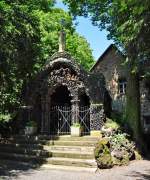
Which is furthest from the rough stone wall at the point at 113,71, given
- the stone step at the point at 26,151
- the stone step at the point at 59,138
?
the stone step at the point at 26,151

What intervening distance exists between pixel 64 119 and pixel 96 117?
2423 mm

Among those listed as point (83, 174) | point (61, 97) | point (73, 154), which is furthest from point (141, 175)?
point (61, 97)

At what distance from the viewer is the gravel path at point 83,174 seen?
13.6 meters

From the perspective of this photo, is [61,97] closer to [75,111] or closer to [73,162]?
[75,111]

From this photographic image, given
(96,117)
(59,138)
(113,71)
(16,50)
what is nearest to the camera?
(16,50)

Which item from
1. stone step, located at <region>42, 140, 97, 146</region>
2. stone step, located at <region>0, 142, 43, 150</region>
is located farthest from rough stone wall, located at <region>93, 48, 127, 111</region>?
stone step, located at <region>0, 142, 43, 150</region>

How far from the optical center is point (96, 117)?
1998 centimetres

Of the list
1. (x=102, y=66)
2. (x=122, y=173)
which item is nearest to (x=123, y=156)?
(x=122, y=173)

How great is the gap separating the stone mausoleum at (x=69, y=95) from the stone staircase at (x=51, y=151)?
181 cm

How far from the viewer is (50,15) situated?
3419 centimetres

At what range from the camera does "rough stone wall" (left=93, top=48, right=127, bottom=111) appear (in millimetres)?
32656

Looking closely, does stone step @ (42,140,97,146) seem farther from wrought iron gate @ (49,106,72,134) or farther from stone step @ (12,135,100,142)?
wrought iron gate @ (49,106,72,134)

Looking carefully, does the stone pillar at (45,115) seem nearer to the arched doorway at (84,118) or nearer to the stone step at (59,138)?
the stone step at (59,138)

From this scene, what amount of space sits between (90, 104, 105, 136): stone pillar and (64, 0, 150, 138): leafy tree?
1.38 metres
